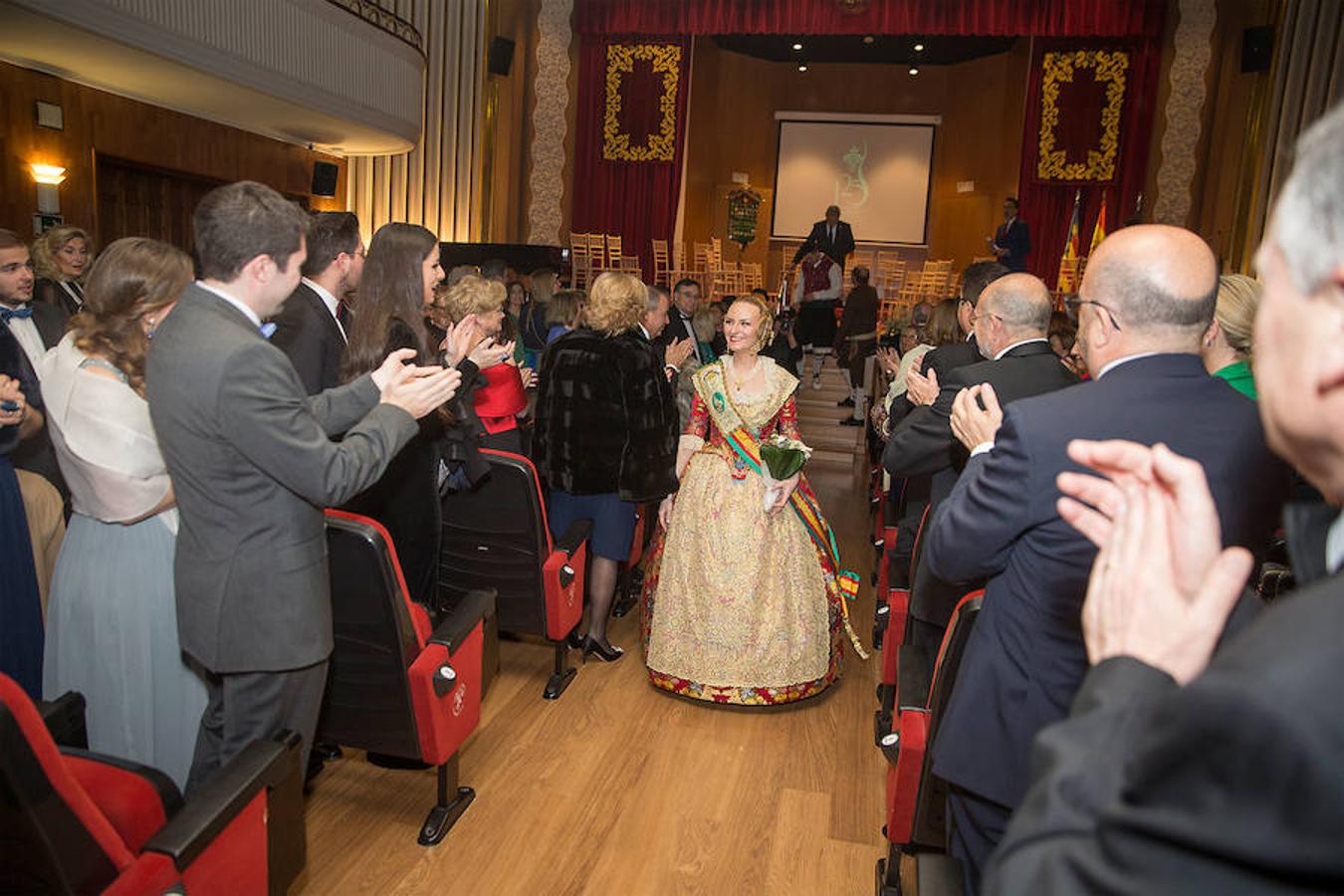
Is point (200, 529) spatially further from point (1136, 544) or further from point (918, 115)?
point (918, 115)

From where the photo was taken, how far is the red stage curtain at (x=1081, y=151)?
37.2 ft

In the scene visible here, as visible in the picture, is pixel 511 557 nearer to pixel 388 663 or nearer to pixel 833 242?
pixel 388 663

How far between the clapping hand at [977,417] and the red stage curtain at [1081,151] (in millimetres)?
11126

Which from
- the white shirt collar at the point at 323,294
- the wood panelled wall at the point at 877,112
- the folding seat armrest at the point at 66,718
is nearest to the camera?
the folding seat armrest at the point at 66,718

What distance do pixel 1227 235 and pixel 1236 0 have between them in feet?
9.55

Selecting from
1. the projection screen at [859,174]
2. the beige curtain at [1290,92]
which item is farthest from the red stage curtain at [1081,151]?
the projection screen at [859,174]

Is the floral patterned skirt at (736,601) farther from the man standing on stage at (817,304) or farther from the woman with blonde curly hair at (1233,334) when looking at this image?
the man standing on stage at (817,304)

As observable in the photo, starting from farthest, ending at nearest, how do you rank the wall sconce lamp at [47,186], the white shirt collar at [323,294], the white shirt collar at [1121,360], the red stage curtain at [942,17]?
the red stage curtain at [942,17] < the wall sconce lamp at [47,186] < the white shirt collar at [323,294] < the white shirt collar at [1121,360]

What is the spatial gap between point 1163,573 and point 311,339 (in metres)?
2.36

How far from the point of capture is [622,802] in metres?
2.65

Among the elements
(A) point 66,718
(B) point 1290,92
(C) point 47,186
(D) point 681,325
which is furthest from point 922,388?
(B) point 1290,92

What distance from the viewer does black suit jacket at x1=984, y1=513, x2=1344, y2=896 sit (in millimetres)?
496

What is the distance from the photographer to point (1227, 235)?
10359mm

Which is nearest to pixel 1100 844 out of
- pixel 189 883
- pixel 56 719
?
pixel 189 883
